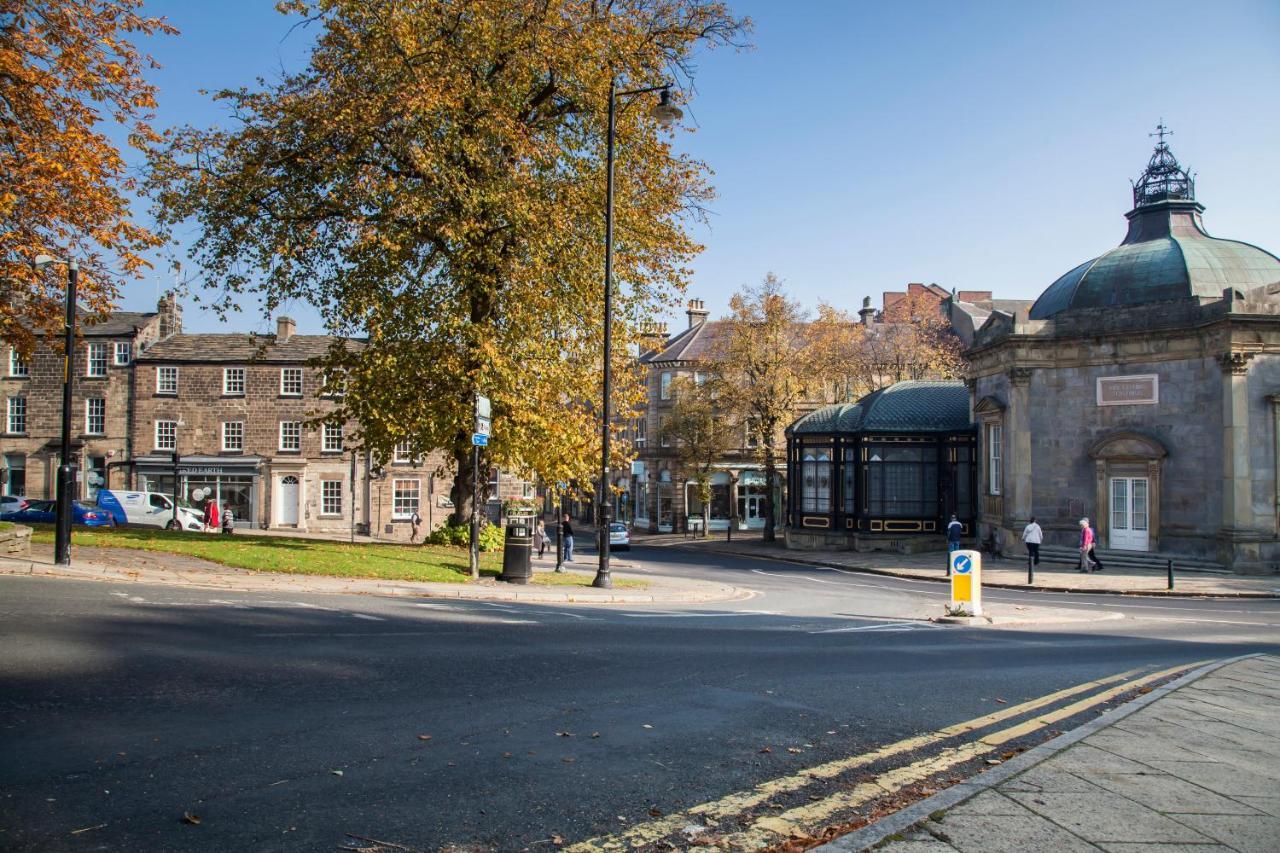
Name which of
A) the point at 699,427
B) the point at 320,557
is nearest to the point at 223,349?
the point at 699,427

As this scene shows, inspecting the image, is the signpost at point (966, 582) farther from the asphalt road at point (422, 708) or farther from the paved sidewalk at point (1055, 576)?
the paved sidewalk at point (1055, 576)

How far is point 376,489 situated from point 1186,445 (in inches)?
1411

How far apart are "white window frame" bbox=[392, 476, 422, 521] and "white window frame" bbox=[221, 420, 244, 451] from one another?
8.38m

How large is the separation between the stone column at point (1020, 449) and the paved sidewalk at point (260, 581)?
661 inches

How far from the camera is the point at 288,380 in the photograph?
44.8 m

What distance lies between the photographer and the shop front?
43688 mm

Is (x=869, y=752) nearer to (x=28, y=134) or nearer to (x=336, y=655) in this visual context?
(x=336, y=655)

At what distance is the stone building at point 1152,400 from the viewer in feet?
88.3

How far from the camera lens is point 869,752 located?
621 cm

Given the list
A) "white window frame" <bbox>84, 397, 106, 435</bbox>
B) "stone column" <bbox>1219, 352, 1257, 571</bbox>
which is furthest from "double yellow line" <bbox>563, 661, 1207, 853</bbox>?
"white window frame" <bbox>84, 397, 106, 435</bbox>

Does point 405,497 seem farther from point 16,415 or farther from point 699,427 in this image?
point 16,415

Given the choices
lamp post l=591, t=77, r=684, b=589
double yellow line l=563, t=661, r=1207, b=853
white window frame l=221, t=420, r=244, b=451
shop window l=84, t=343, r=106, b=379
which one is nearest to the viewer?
double yellow line l=563, t=661, r=1207, b=853

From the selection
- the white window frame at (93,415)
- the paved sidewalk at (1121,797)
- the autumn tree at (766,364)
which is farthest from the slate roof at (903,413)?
the white window frame at (93,415)

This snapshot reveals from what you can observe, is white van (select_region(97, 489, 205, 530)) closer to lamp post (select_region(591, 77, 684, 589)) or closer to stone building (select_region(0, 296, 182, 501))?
stone building (select_region(0, 296, 182, 501))
